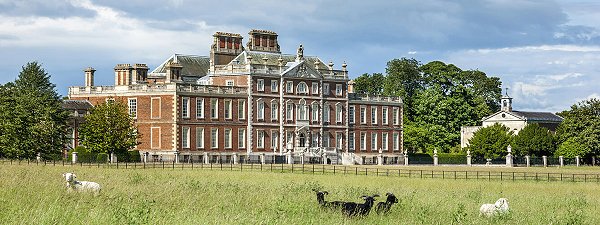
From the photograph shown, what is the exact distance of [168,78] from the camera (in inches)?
3841

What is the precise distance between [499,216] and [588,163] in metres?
84.2

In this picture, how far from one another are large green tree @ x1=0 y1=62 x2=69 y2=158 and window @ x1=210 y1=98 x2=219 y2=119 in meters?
13.9

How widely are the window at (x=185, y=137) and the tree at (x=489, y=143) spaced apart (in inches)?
1241

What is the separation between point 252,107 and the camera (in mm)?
96625

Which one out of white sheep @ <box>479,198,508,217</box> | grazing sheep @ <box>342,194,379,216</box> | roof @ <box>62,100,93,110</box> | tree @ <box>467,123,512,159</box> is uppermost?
roof @ <box>62,100,93,110</box>

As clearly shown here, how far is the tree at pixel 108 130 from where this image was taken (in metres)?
83.8

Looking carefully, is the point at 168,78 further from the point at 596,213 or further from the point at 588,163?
the point at 596,213

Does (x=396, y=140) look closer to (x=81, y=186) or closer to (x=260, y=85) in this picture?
(x=260, y=85)

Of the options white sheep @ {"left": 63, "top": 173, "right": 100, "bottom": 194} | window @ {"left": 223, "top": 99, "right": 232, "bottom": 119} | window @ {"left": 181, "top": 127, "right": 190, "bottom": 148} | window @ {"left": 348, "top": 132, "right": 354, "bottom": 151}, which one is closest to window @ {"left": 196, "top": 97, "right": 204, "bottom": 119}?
window @ {"left": 181, "top": 127, "right": 190, "bottom": 148}

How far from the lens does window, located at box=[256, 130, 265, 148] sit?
97500 mm

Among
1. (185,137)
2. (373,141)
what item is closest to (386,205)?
(185,137)

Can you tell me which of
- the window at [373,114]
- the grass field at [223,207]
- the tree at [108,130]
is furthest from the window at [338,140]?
the grass field at [223,207]

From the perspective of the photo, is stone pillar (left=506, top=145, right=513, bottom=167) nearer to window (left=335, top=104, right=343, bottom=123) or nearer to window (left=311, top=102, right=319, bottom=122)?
window (left=335, top=104, right=343, bottom=123)

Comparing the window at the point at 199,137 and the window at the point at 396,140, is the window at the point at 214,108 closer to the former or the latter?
the window at the point at 199,137
